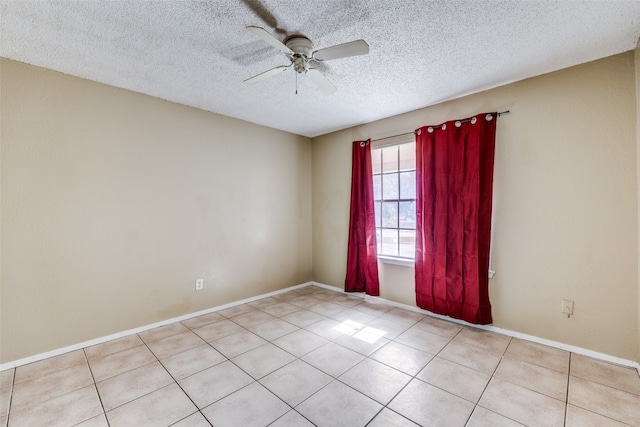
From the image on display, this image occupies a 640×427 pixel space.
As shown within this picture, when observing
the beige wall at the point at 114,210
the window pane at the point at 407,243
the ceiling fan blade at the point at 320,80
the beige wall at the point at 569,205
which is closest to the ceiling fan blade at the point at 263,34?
the ceiling fan blade at the point at 320,80

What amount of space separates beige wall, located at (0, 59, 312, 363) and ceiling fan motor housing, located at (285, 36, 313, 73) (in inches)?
72.6

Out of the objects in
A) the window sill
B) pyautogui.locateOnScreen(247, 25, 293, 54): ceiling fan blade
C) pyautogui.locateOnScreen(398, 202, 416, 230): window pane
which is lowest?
the window sill

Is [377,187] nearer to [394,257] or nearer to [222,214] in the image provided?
[394,257]

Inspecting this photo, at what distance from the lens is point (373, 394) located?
6.16 ft

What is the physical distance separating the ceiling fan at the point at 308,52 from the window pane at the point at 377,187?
188cm

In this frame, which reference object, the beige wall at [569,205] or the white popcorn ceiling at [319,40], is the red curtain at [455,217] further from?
the white popcorn ceiling at [319,40]

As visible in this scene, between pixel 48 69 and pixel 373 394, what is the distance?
3.87 meters

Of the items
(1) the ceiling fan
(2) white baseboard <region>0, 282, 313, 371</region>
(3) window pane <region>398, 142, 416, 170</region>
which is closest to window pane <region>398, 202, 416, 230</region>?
(3) window pane <region>398, 142, 416, 170</region>

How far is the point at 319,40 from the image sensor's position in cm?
204

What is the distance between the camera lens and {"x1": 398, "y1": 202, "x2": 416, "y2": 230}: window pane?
11.8 ft

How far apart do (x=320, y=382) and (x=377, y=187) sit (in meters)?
2.69

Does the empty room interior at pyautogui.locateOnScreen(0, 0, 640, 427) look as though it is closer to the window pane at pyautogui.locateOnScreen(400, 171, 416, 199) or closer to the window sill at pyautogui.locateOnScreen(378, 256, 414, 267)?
Result: the window pane at pyautogui.locateOnScreen(400, 171, 416, 199)

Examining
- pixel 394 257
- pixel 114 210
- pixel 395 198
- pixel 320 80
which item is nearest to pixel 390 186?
pixel 395 198

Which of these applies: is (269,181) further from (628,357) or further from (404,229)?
(628,357)
